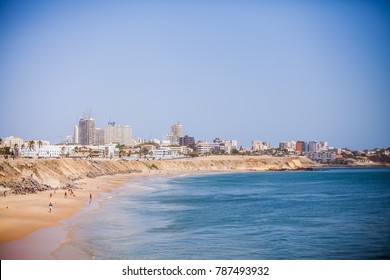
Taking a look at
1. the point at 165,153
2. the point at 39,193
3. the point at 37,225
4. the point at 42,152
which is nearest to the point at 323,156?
the point at 165,153

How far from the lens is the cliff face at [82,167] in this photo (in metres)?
35.7

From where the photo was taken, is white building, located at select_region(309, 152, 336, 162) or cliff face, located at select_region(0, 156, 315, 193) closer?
cliff face, located at select_region(0, 156, 315, 193)

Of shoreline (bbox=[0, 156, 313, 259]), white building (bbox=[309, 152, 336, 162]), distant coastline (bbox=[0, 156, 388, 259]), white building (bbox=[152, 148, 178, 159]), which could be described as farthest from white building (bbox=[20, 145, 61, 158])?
white building (bbox=[309, 152, 336, 162])

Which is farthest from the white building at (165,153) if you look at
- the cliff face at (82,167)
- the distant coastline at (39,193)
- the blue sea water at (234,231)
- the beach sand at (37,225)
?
the blue sea water at (234,231)

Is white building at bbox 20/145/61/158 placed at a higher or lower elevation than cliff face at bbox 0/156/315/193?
higher

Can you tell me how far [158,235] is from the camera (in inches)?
755

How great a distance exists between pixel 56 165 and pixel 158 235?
116 ft

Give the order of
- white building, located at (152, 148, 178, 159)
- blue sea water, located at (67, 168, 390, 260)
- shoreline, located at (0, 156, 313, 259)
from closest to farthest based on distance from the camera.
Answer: blue sea water, located at (67, 168, 390, 260) < shoreline, located at (0, 156, 313, 259) < white building, located at (152, 148, 178, 159)

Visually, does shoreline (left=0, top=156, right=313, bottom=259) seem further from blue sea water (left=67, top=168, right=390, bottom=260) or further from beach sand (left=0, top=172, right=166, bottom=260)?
blue sea water (left=67, top=168, right=390, bottom=260)

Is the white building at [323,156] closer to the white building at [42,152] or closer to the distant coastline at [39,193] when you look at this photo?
the white building at [42,152]

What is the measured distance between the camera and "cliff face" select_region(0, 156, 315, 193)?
3572 cm

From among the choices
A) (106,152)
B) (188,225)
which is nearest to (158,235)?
(188,225)

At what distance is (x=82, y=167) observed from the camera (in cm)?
6397

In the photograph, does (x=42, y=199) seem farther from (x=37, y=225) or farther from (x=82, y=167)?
(x=82, y=167)
